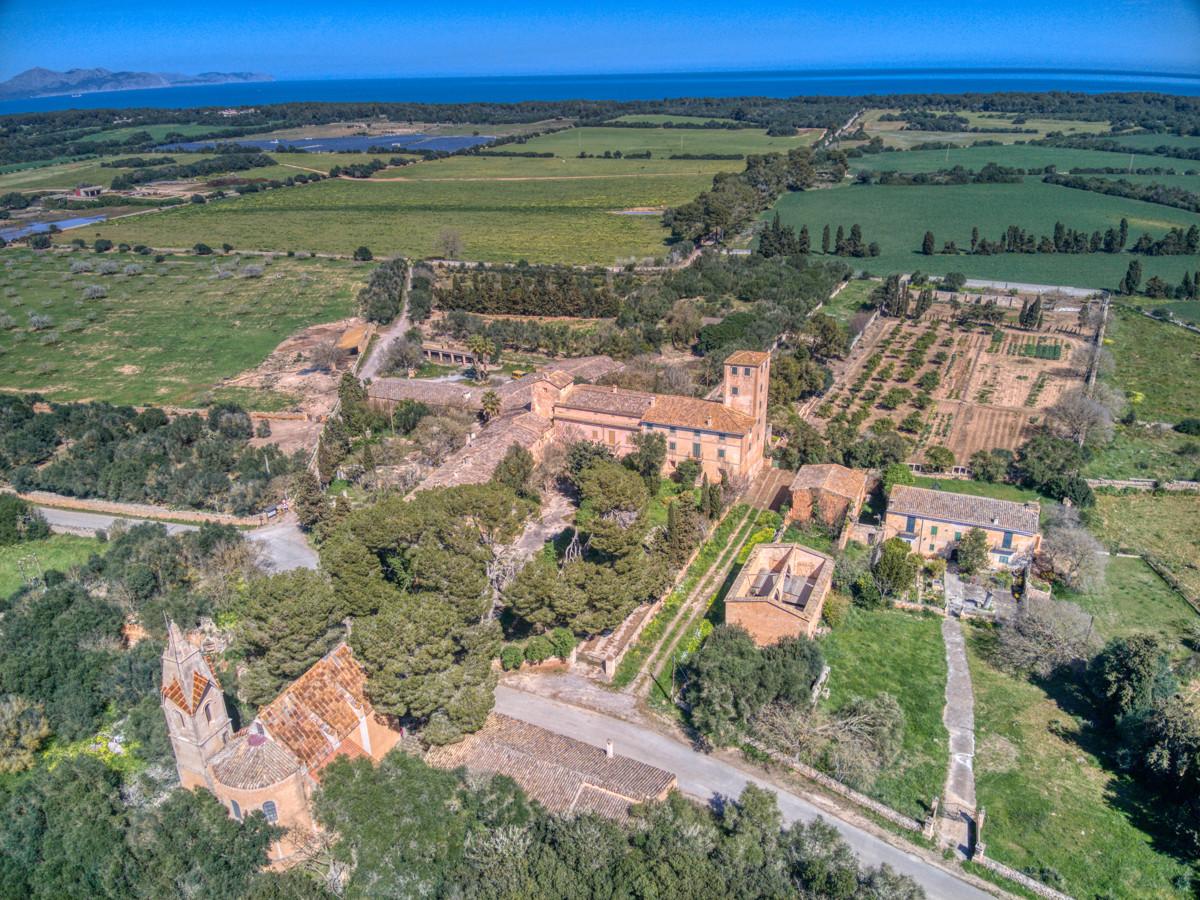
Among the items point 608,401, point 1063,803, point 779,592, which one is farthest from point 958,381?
point 1063,803

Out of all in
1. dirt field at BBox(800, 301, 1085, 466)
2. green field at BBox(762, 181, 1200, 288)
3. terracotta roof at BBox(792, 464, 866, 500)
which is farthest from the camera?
green field at BBox(762, 181, 1200, 288)

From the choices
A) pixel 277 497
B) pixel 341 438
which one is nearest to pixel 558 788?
pixel 277 497

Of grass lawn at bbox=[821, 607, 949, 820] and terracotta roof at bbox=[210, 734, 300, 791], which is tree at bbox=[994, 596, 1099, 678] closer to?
grass lawn at bbox=[821, 607, 949, 820]

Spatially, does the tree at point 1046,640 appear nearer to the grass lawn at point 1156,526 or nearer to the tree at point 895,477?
the grass lawn at point 1156,526

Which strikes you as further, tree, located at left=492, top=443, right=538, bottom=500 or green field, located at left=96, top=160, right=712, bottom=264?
green field, located at left=96, top=160, right=712, bottom=264

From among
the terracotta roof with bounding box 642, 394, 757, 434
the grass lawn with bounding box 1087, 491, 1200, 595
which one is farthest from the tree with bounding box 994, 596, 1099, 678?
the terracotta roof with bounding box 642, 394, 757, 434

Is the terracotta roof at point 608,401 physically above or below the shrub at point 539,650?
above

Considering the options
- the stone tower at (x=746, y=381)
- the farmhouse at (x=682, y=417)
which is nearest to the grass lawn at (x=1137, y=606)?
the farmhouse at (x=682, y=417)

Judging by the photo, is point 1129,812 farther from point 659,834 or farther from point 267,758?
point 267,758
